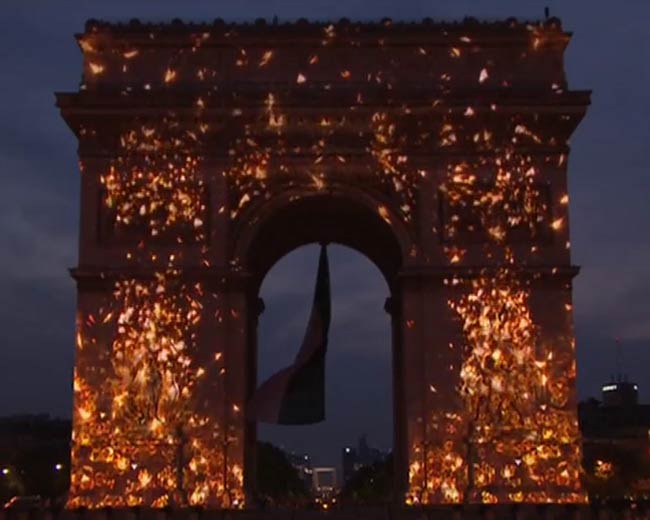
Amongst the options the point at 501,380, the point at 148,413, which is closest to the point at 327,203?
the point at 501,380

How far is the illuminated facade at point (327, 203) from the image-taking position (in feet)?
87.2

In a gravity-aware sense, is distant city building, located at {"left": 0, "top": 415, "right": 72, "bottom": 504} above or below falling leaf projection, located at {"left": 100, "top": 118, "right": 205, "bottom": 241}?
below

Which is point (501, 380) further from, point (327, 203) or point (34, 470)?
point (34, 470)

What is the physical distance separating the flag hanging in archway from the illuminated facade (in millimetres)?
1397

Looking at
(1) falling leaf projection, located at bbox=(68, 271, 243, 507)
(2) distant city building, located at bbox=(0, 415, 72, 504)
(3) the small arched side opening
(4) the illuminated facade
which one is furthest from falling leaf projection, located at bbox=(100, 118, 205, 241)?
(2) distant city building, located at bbox=(0, 415, 72, 504)

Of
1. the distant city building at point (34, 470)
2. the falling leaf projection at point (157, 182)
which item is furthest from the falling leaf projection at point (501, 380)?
the distant city building at point (34, 470)

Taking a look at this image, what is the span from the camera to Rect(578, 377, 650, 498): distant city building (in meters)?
53.5

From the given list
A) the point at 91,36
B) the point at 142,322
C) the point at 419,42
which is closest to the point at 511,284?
the point at 419,42

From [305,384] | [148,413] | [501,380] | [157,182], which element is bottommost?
[148,413]

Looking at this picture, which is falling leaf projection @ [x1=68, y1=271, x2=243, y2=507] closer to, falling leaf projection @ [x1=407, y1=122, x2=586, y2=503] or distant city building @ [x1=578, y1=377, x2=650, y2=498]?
falling leaf projection @ [x1=407, y1=122, x2=586, y2=503]

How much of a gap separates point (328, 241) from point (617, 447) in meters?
34.4

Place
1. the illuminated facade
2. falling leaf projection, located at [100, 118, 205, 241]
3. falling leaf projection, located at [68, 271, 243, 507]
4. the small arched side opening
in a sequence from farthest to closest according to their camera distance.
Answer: the small arched side opening
falling leaf projection, located at [100, 118, 205, 241]
the illuminated facade
falling leaf projection, located at [68, 271, 243, 507]

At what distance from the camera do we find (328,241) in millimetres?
32281

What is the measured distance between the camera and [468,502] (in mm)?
25906
